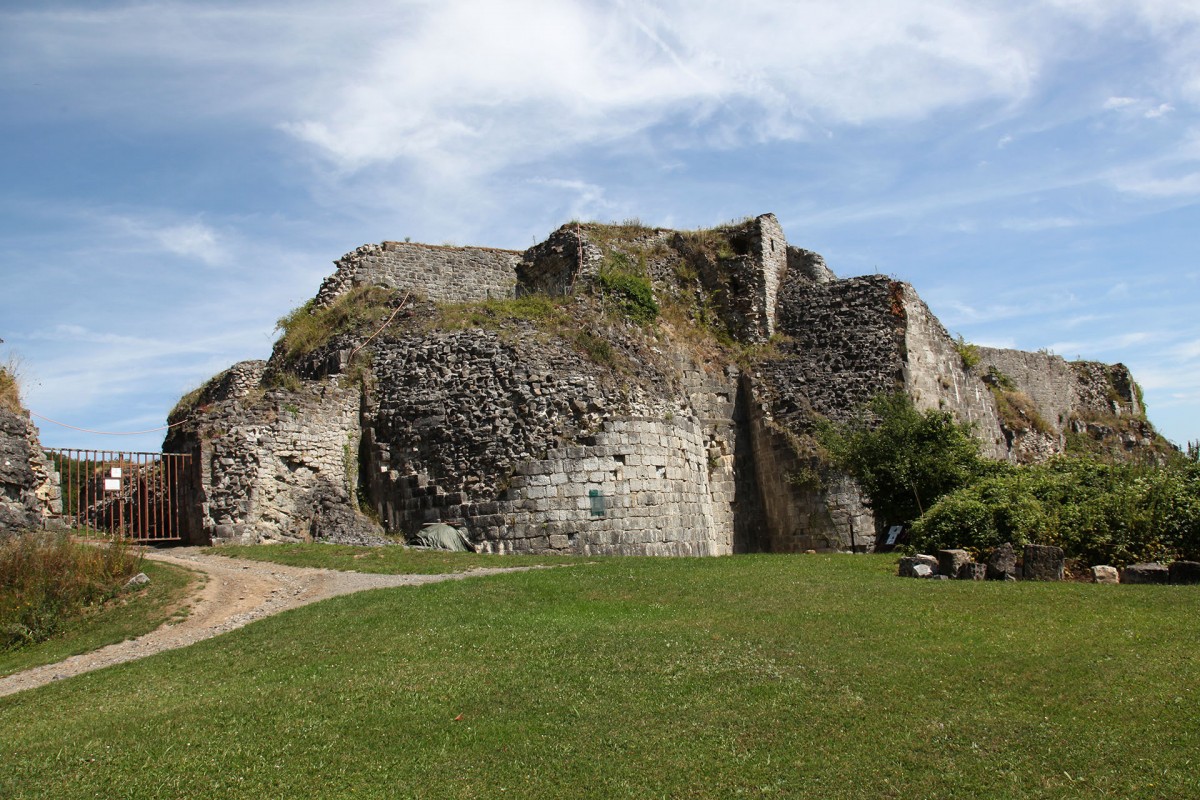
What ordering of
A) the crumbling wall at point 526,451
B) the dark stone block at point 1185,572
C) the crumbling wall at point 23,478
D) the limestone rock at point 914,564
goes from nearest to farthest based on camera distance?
the dark stone block at point 1185,572
the limestone rock at point 914,564
the crumbling wall at point 23,478
the crumbling wall at point 526,451

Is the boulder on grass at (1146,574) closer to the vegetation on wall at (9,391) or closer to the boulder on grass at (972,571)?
the boulder on grass at (972,571)

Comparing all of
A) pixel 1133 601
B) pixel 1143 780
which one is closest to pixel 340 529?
pixel 1133 601

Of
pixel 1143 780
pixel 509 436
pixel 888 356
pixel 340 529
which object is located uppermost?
pixel 888 356

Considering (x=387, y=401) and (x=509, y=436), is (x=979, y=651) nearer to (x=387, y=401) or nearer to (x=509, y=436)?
(x=509, y=436)

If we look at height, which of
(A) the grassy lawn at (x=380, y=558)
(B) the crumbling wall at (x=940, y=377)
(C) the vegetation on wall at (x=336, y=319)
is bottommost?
(A) the grassy lawn at (x=380, y=558)

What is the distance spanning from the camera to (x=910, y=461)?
23391 mm

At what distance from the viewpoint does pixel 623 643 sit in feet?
40.3

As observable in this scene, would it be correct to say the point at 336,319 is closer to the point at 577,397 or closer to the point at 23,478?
the point at 577,397

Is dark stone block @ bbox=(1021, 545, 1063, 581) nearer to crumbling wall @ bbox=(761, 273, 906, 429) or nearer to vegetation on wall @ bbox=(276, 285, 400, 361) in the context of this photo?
crumbling wall @ bbox=(761, 273, 906, 429)

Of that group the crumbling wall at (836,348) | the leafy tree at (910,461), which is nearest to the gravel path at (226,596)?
the leafy tree at (910,461)

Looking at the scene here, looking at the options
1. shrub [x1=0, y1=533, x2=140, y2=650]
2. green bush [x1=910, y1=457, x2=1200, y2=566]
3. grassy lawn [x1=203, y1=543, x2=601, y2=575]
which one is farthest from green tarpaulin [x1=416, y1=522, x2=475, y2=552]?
green bush [x1=910, y1=457, x2=1200, y2=566]

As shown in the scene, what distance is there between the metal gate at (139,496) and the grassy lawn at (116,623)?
4.73 metres

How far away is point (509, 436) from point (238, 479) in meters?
5.86

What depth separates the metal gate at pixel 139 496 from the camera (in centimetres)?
2195
